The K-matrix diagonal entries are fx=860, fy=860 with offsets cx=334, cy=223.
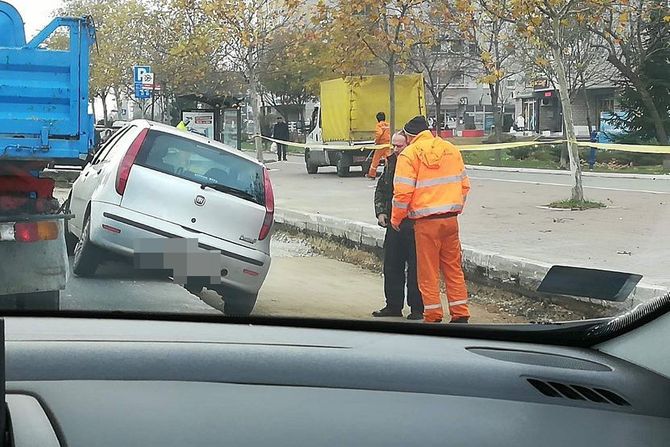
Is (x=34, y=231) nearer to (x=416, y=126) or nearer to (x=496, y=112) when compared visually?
(x=416, y=126)

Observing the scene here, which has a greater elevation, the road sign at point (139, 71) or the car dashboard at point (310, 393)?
the road sign at point (139, 71)

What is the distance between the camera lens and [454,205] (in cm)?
551

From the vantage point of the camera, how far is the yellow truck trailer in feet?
15.5

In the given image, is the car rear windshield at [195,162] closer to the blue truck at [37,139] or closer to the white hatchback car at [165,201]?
the white hatchback car at [165,201]

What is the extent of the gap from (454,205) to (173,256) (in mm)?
2213

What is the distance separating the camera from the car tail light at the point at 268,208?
4730mm

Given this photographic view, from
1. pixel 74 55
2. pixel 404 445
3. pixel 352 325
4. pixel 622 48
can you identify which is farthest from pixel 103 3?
pixel 404 445

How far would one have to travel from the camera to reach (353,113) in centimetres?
546

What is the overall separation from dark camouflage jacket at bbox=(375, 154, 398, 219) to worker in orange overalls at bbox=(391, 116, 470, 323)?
0.22 m

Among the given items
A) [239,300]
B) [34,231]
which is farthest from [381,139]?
[34,231]

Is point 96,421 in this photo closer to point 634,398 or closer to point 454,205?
point 634,398

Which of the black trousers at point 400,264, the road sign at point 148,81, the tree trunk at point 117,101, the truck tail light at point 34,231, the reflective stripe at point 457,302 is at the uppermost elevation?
the road sign at point 148,81

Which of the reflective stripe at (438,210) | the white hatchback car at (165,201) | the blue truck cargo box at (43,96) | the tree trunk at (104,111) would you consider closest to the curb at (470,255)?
the reflective stripe at (438,210)

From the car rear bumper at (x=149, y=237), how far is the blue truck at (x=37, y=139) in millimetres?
197
